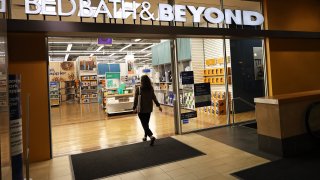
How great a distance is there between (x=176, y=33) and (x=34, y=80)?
10.6 ft

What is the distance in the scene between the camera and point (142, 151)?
485cm

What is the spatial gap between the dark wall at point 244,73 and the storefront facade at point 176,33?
80 centimetres

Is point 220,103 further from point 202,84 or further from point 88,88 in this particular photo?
point 88,88

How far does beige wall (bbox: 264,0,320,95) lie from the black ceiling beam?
1.80ft

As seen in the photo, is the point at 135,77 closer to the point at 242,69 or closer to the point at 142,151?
the point at 242,69

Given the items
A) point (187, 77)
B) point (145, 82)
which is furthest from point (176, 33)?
point (145, 82)

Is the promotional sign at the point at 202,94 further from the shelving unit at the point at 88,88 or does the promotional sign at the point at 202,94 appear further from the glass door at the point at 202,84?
the shelving unit at the point at 88,88

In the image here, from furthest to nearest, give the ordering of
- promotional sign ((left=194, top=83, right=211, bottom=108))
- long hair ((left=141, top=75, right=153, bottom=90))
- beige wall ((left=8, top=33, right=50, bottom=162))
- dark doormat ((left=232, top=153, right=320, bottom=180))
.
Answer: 1. promotional sign ((left=194, top=83, right=211, bottom=108))
2. long hair ((left=141, top=75, right=153, bottom=90))
3. beige wall ((left=8, top=33, right=50, bottom=162))
4. dark doormat ((left=232, top=153, right=320, bottom=180))

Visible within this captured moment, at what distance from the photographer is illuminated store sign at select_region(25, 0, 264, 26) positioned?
181 inches

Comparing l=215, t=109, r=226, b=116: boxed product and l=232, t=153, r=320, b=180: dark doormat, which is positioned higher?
l=215, t=109, r=226, b=116: boxed product

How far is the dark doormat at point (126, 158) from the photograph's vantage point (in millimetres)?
3951

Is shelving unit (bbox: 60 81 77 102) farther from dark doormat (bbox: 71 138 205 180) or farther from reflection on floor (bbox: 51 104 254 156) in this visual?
dark doormat (bbox: 71 138 205 180)

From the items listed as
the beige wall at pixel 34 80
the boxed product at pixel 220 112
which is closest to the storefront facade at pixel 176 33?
the beige wall at pixel 34 80

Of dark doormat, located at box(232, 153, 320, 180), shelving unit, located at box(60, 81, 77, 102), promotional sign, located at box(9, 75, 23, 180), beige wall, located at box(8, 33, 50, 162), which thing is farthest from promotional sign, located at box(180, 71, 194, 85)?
shelving unit, located at box(60, 81, 77, 102)
